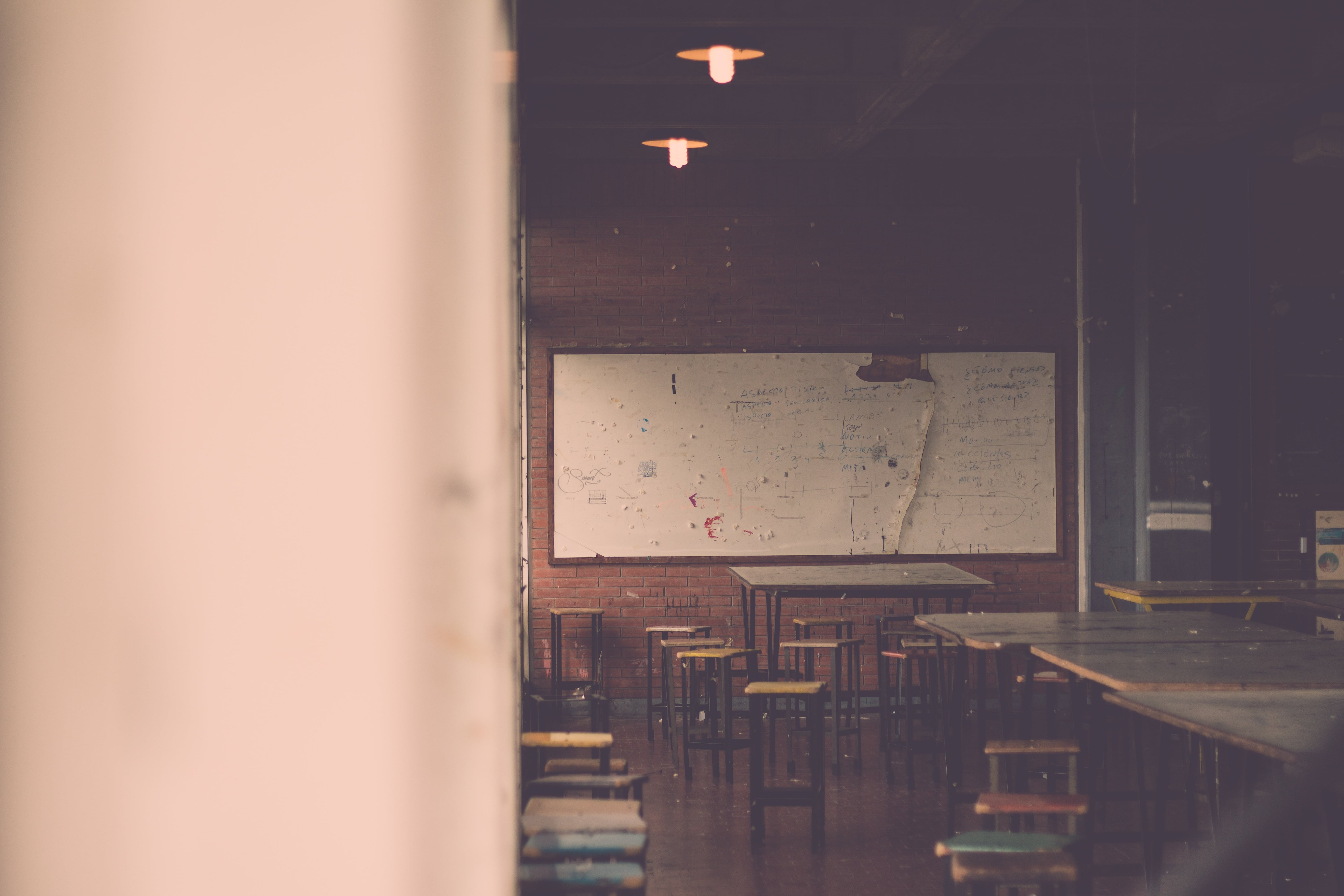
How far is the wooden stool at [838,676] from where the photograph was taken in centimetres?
472

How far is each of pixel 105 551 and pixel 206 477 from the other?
7cm

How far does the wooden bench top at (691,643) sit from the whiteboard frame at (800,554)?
2.58 ft

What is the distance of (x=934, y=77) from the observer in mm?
4906

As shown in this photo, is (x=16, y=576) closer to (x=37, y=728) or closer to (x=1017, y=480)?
(x=37, y=728)

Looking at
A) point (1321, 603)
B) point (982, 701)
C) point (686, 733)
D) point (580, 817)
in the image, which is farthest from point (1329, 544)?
point (580, 817)

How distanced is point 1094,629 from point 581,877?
2.41 m

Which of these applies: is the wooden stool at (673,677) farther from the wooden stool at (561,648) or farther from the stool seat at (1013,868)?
the stool seat at (1013,868)

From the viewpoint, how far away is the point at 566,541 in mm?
6387

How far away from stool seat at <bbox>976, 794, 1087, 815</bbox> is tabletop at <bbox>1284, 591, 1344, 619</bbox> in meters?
2.24

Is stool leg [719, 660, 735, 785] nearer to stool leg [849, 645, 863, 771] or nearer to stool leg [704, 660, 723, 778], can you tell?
stool leg [704, 660, 723, 778]

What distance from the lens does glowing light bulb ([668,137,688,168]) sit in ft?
16.9

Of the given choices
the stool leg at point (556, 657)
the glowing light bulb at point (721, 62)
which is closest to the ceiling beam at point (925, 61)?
the glowing light bulb at point (721, 62)

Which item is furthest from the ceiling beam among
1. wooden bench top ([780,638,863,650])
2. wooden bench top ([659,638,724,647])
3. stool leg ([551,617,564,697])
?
stool leg ([551,617,564,697])

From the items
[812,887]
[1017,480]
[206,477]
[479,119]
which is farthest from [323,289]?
[1017,480]
